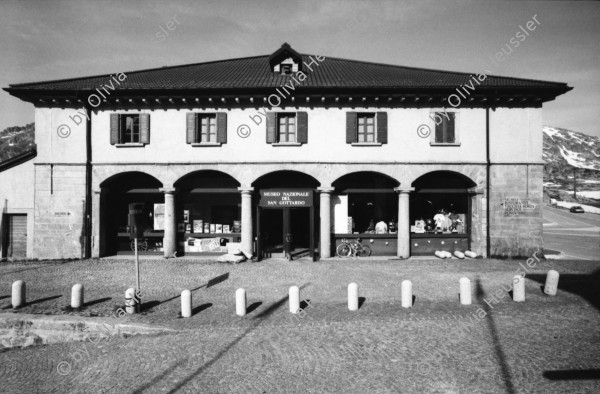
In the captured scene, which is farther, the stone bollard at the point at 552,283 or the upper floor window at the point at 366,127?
the upper floor window at the point at 366,127

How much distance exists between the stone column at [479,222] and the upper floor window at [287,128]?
8.72 meters

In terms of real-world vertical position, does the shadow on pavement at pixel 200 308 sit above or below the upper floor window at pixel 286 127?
below

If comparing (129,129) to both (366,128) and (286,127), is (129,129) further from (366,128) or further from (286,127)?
(366,128)

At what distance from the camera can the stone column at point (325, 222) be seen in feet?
52.1

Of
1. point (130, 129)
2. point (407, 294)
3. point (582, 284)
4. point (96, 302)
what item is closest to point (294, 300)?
point (407, 294)

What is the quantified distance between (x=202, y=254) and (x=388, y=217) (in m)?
9.80

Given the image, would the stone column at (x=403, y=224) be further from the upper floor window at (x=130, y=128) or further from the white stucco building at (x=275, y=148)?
the upper floor window at (x=130, y=128)

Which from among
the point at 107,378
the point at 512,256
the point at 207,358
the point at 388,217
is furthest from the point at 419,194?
the point at 107,378

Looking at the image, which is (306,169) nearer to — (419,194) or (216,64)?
(419,194)

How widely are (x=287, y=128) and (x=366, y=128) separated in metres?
3.86

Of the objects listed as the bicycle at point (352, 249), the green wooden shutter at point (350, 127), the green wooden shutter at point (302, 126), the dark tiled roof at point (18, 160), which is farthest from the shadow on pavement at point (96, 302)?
the green wooden shutter at point (350, 127)

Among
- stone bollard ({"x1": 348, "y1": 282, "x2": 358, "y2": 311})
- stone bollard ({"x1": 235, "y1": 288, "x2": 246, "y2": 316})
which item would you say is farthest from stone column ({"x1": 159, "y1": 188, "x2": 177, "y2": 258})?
stone bollard ({"x1": 348, "y1": 282, "x2": 358, "y2": 311})

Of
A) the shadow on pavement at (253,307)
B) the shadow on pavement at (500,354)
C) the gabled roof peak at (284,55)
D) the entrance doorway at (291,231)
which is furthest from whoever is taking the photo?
the entrance doorway at (291,231)

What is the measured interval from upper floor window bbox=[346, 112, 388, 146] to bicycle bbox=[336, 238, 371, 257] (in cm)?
494
